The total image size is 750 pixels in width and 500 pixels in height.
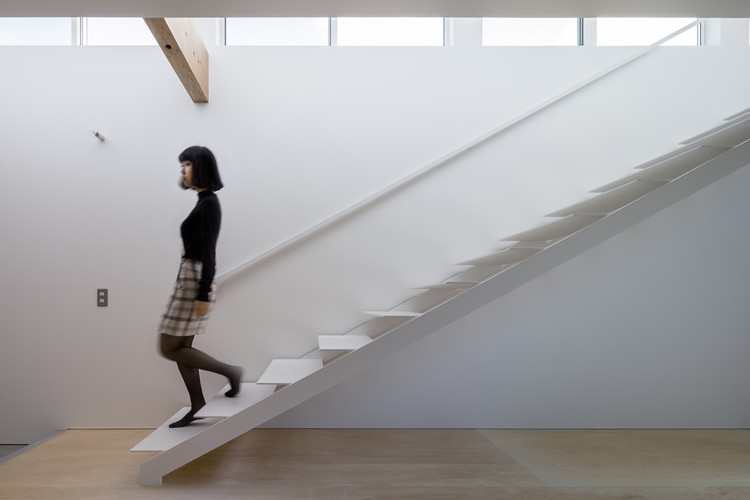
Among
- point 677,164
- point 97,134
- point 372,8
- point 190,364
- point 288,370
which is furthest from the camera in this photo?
point 97,134

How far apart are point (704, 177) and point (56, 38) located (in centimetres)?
401

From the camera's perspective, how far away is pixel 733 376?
3.32 meters

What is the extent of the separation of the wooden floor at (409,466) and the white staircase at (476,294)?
21cm

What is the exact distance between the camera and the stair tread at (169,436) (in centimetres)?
229

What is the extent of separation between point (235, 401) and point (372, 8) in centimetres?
199

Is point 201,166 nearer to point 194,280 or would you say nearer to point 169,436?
point 194,280

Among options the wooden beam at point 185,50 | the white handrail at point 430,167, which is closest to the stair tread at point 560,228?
the white handrail at point 430,167

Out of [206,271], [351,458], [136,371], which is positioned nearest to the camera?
[206,271]

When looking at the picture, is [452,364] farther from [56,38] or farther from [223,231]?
[56,38]

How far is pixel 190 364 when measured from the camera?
8.32ft

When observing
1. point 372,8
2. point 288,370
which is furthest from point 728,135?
point 288,370

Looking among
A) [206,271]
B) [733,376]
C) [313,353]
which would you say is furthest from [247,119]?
[733,376]

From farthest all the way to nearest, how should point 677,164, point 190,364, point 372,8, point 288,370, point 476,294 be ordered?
1. point 288,370
2. point 677,164
3. point 190,364
4. point 476,294
5. point 372,8

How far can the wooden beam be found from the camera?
2456mm
